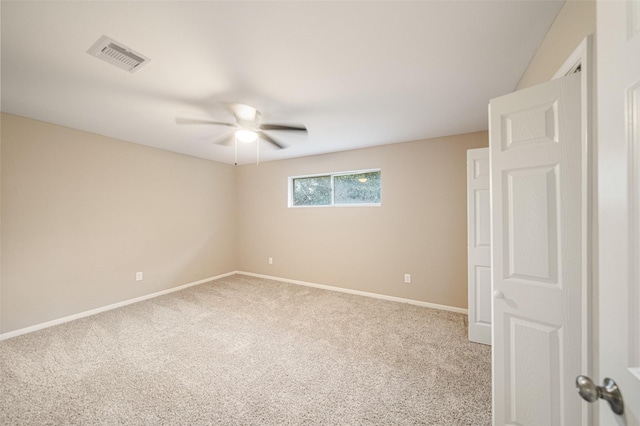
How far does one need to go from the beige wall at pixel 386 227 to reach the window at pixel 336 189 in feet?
0.46

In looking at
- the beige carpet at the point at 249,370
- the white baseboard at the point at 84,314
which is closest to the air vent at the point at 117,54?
the beige carpet at the point at 249,370

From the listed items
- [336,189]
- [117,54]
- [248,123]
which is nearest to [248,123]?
[248,123]

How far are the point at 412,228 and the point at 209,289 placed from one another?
361 cm

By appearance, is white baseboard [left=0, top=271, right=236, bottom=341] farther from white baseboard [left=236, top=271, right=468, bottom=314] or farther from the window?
the window

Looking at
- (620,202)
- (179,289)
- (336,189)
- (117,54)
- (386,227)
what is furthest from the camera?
(336,189)

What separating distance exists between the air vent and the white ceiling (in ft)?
0.14

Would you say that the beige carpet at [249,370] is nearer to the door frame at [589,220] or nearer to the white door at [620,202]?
the door frame at [589,220]

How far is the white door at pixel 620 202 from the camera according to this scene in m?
0.50

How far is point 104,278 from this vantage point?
10.8ft

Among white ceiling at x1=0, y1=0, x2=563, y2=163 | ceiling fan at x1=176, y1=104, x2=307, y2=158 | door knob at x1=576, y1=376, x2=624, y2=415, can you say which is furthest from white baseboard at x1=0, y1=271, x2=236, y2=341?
door knob at x1=576, y1=376, x2=624, y2=415

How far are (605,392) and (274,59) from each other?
2.12 metres

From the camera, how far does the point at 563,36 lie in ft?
4.10

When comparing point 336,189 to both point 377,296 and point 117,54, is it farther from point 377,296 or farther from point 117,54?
point 117,54

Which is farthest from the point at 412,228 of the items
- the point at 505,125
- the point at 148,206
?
the point at 148,206
